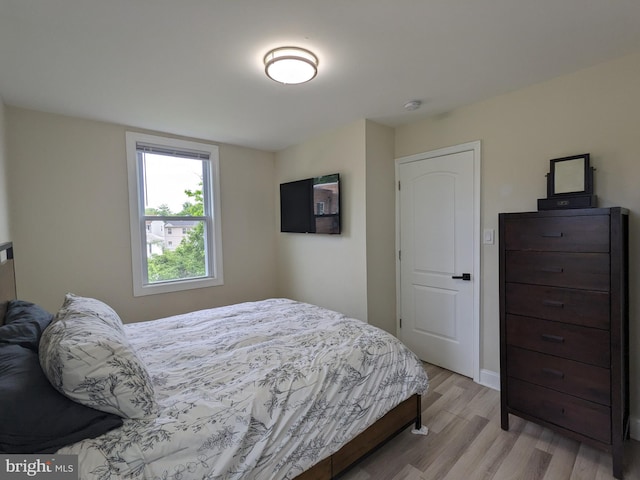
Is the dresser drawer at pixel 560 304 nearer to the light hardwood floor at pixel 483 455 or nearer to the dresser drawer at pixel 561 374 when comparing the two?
the dresser drawer at pixel 561 374

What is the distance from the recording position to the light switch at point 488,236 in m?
2.53

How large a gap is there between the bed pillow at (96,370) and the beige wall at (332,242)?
213 cm

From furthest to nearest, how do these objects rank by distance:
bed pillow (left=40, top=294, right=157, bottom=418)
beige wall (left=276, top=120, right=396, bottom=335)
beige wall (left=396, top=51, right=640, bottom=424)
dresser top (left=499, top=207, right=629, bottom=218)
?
beige wall (left=276, top=120, right=396, bottom=335)
beige wall (left=396, top=51, right=640, bottom=424)
dresser top (left=499, top=207, right=629, bottom=218)
bed pillow (left=40, top=294, right=157, bottom=418)

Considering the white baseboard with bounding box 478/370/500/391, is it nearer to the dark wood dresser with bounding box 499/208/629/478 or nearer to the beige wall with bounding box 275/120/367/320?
the dark wood dresser with bounding box 499/208/629/478

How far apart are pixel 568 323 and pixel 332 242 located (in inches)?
82.6

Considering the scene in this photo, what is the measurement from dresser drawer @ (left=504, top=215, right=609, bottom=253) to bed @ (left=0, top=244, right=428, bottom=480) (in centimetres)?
104

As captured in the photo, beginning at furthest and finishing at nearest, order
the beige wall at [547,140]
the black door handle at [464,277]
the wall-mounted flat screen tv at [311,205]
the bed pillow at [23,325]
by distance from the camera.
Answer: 1. the wall-mounted flat screen tv at [311,205]
2. the black door handle at [464,277]
3. the beige wall at [547,140]
4. the bed pillow at [23,325]

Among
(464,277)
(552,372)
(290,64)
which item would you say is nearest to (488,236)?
(464,277)

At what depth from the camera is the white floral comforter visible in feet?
3.50

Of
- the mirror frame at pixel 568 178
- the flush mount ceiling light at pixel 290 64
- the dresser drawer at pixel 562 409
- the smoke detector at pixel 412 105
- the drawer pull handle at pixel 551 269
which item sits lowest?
the dresser drawer at pixel 562 409

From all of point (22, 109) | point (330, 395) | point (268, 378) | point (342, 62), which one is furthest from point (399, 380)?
point (22, 109)

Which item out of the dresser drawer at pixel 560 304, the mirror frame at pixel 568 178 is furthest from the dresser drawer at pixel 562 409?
the mirror frame at pixel 568 178

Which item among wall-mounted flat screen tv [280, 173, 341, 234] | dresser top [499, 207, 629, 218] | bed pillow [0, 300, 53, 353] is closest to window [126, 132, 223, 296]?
wall-mounted flat screen tv [280, 173, 341, 234]

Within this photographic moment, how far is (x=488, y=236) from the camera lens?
2.55 metres
